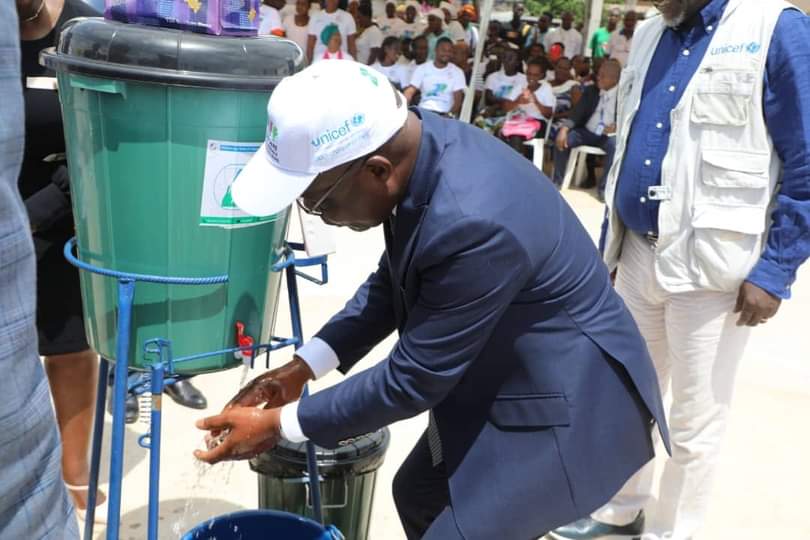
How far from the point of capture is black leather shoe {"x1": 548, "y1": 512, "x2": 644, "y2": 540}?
3119mm

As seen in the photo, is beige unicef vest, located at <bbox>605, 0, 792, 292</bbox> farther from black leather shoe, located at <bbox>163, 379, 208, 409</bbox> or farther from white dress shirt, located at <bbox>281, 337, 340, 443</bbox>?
black leather shoe, located at <bbox>163, 379, 208, 409</bbox>

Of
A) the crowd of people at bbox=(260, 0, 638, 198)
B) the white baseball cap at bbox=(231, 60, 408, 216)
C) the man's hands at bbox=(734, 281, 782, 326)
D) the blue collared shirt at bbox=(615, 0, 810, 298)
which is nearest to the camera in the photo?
the white baseball cap at bbox=(231, 60, 408, 216)

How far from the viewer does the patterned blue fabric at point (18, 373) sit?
3.33 feet

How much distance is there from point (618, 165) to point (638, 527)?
134cm

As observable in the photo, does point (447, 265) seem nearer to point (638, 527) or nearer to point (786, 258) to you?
point (786, 258)

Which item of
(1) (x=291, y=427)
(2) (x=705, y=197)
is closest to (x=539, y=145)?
(2) (x=705, y=197)

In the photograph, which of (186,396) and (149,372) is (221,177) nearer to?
(149,372)

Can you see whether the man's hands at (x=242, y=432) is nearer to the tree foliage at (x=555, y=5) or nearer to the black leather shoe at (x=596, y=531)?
the black leather shoe at (x=596, y=531)

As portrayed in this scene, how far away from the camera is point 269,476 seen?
103 inches

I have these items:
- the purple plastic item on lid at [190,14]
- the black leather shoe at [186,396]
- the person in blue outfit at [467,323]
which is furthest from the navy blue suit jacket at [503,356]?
the black leather shoe at [186,396]

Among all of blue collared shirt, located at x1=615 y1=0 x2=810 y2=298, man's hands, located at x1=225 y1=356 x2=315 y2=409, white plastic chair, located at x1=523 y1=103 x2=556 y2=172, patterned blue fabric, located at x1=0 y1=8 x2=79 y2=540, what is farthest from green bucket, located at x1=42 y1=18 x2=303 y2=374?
white plastic chair, located at x1=523 y1=103 x2=556 y2=172

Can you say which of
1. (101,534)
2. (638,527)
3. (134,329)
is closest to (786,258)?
(638,527)

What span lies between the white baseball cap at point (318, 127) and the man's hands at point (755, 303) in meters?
1.36

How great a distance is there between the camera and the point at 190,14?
1892mm
